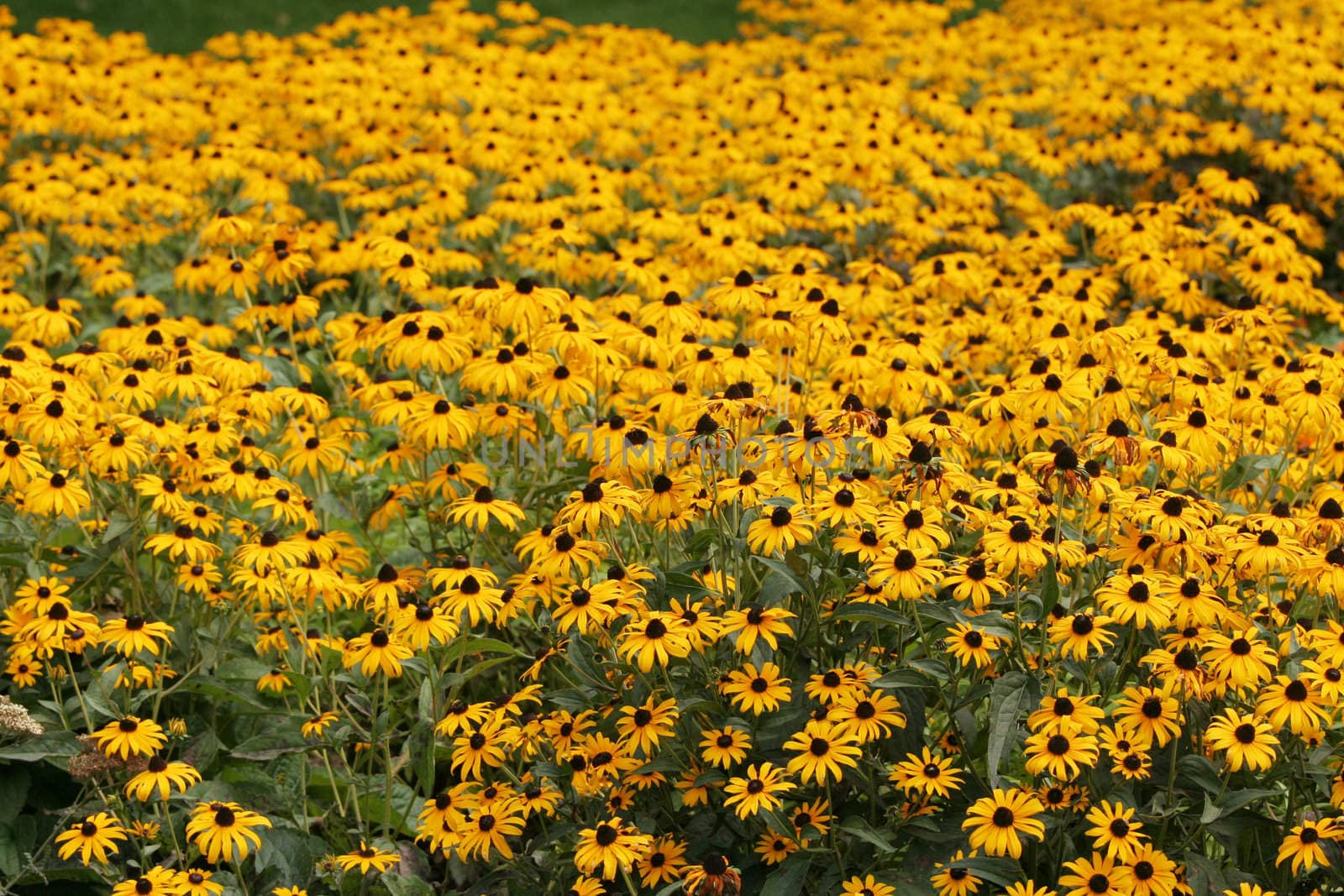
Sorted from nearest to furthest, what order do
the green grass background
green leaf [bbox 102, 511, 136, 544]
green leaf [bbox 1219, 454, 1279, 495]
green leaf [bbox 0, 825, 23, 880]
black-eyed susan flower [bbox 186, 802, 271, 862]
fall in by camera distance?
black-eyed susan flower [bbox 186, 802, 271, 862] < green leaf [bbox 0, 825, 23, 880] < green leaf [bbox 102, 511, 136, 544] < green leaf [bbox 1219, 454, 1279, 495] < the green grass background

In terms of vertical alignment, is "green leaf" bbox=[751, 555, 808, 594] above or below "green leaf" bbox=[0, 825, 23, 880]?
above

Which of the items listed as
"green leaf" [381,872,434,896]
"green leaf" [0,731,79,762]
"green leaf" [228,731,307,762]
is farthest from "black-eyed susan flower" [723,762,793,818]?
"green leaf" [0,731,79,762]

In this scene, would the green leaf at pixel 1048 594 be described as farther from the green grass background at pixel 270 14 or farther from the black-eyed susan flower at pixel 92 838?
the green grass background at pixel 270 14

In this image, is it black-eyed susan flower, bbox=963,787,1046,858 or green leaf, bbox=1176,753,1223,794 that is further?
green leaf, bbox=1176,753,1223,794

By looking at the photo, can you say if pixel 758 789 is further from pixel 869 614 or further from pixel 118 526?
pixel 118 526

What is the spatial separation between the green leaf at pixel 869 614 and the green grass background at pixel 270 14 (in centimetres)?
1418

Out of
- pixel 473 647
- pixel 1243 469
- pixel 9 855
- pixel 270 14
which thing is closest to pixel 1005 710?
pixel 473 647

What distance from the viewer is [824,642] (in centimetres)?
393

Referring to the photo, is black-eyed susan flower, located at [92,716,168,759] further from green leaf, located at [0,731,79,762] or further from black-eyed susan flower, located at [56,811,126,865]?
green leaf, located at [0,731,79,762]

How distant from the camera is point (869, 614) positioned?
3.62 metres

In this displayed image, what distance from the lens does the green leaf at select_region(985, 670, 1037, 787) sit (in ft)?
11.2

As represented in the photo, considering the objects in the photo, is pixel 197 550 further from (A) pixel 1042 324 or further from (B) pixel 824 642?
(A) pixel 1042 324

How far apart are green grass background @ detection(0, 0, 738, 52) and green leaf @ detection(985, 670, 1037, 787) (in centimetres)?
1448

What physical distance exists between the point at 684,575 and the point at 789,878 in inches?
33.9
